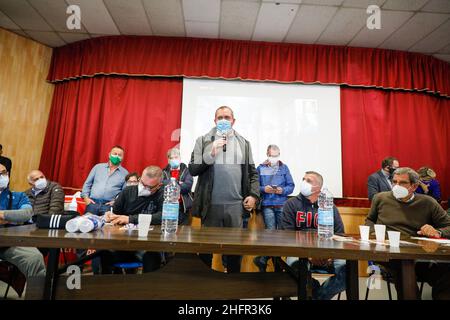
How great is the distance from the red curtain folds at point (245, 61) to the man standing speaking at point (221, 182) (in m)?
2.16

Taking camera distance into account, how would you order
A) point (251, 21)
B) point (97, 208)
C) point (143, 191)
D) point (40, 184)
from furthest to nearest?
point (251, 21) → point (97, 208) → point (40, 184) → point (143, 191)

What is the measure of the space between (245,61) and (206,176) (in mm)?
2597

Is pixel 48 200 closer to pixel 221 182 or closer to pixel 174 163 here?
pixel 174 163

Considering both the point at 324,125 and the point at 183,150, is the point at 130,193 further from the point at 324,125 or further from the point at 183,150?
the point at 324,125

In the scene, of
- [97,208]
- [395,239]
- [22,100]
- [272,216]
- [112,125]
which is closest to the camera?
[395,239]

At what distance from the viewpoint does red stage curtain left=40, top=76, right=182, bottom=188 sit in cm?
416

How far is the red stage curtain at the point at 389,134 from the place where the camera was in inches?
167

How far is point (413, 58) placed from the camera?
4.50 meters

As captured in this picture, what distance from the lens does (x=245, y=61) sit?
4.31 metres

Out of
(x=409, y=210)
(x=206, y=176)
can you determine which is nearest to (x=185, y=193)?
(x=206, y=176)

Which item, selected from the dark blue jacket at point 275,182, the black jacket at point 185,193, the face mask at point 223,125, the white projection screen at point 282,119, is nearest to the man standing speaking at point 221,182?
the face mask at point 223,125

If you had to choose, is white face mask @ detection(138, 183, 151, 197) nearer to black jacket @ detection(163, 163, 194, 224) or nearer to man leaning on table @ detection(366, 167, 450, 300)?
black jacket @ detection(163, 163, 194, 224)

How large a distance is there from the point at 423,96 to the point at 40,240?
520 centimetres
